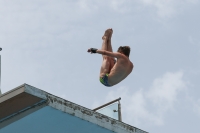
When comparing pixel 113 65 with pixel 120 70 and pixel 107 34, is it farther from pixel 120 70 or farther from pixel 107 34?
pixel 107 34

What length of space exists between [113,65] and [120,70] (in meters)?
0.44

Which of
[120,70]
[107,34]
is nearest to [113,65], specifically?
[120,70]

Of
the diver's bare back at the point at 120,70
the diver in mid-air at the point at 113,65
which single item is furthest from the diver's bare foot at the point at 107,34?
the diver's bare back at the point at 120,70

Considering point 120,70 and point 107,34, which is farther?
point 107,34

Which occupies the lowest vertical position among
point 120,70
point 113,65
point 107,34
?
point 120,70

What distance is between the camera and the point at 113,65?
10.0 m

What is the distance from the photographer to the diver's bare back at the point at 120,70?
959 cm

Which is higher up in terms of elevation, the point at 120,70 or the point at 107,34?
the point at 107,34

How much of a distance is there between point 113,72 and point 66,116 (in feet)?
8.33

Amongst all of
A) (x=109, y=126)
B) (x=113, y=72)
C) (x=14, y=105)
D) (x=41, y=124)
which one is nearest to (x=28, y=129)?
(x=41, y=124)

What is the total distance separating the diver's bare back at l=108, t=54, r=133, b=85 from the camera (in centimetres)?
959

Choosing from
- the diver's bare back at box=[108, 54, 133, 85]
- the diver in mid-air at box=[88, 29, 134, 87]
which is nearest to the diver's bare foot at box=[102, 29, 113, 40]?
the diver in mid-air at box=[88, 29, 134, 87]

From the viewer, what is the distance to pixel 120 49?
9.70m

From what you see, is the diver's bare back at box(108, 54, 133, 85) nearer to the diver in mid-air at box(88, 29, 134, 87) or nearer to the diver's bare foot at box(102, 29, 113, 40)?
the diver in mid-air at box(88, 29, 134, 87)
